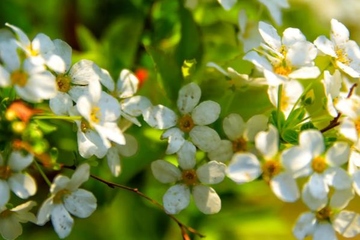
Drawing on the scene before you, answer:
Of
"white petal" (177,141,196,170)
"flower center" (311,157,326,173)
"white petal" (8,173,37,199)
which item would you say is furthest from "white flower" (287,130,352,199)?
"white petal" (8,173,37,199)

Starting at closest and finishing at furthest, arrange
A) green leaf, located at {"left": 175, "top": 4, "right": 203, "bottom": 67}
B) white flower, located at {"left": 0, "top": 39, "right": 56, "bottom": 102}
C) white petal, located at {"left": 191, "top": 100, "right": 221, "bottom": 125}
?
white flower, located at {"left": 0, "top": 39, "right": 56, "bottom": 102} < white petal, located at {"left": 191, "top": 100, "right": 221, "bottom": 125} < green leaf, located at {"left": 175, "top": 4, "right": 203, "bottom": 67}

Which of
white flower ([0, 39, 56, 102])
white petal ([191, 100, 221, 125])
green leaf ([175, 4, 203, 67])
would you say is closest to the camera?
white flower ([0, 39, 56, 102])

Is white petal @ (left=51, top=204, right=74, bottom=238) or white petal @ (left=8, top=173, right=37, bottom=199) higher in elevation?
white petal @ (left=8, top=173, right=37, bottom=199)

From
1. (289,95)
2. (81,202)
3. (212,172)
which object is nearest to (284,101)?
(289,95)

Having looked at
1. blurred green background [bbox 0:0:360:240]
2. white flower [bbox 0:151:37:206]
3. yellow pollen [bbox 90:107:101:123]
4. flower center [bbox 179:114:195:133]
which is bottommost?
blurred green background [bbox 0:0:360:240]

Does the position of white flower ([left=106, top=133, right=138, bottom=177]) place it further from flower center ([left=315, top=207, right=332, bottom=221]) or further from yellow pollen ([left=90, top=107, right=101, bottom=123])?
flower center ([left=315, top=207, right=332, bottom=221])

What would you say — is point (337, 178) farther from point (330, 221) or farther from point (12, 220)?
point (12, 220)
